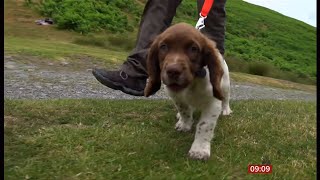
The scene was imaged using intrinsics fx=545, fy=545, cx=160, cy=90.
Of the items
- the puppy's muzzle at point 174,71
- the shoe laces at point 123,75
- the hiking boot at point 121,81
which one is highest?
the puppy's muzzle at point 174,71

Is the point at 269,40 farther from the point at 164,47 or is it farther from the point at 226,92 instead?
the point at 164,47

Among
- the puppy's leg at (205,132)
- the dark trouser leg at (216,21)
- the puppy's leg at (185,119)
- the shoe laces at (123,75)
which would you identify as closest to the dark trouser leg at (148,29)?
the shoe laces at (123,75)

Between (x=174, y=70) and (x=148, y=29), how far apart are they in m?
1.59

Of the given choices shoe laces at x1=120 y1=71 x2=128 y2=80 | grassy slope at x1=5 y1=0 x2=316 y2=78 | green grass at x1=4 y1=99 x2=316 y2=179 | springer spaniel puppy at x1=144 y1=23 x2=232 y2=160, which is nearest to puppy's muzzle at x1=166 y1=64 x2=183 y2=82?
springer spaniel puppy at x1=144 y1=23 x2=232 y2=160

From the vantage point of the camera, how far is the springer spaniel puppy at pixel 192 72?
10.7 feet

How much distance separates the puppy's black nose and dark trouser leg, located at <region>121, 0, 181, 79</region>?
1463mm

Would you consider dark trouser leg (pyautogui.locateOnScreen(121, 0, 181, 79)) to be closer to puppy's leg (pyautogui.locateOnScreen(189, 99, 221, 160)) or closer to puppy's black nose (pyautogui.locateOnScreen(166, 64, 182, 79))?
puppy's leg (pyautogui.locateOnScreen(189, 99, 221, 160))

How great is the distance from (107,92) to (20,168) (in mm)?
4135

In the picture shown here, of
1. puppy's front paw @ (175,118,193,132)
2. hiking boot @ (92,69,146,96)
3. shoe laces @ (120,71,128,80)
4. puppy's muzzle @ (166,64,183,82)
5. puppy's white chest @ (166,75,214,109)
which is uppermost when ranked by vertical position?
puppy's muzzle @ (166,64,183,82)

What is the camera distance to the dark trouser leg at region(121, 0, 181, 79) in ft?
15.4

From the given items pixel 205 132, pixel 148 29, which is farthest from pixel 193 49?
pixel 148 29

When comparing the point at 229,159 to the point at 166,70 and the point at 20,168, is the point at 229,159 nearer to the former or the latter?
the point at 166,70

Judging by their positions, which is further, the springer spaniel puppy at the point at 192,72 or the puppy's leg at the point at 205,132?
the puppy's leg at the point at 205,132

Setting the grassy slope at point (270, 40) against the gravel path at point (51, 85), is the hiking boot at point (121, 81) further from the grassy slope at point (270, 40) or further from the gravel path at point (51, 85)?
the grassy slope at point (270, 40)
